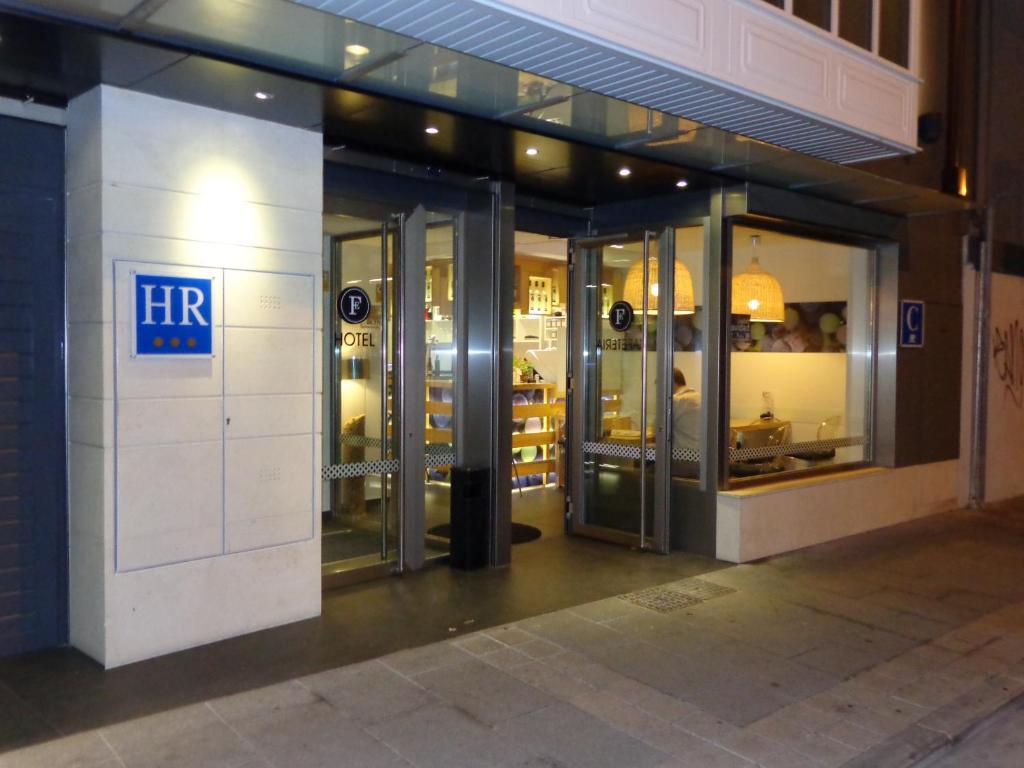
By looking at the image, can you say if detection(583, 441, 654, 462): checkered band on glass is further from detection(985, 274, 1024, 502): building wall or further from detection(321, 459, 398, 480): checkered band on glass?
detection(985, 274, 1024, 502): building wall

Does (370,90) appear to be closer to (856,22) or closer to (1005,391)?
(856,22)

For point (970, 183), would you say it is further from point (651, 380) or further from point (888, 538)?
point (651, 380)

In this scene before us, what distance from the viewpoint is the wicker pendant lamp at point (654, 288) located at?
7348 millimetres

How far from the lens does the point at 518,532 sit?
812 cm

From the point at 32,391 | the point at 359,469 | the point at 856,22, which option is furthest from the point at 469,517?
the point at 856,22

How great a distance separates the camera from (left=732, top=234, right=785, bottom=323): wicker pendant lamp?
7.57 metres

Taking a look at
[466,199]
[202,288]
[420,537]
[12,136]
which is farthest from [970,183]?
[12,136]

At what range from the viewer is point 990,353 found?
996 centimetres

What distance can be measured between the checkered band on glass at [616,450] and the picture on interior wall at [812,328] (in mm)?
1842

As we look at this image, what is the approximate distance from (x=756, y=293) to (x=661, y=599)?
313cm

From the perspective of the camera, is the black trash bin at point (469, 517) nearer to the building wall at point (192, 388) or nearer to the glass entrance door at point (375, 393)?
the glass entrance door at point (375, 393)

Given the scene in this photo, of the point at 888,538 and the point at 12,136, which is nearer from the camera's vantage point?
the point at 12,136

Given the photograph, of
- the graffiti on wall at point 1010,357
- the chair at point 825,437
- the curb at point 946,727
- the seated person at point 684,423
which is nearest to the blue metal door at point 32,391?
the curb at point 946,727

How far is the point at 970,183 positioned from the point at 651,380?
452 centimetres
